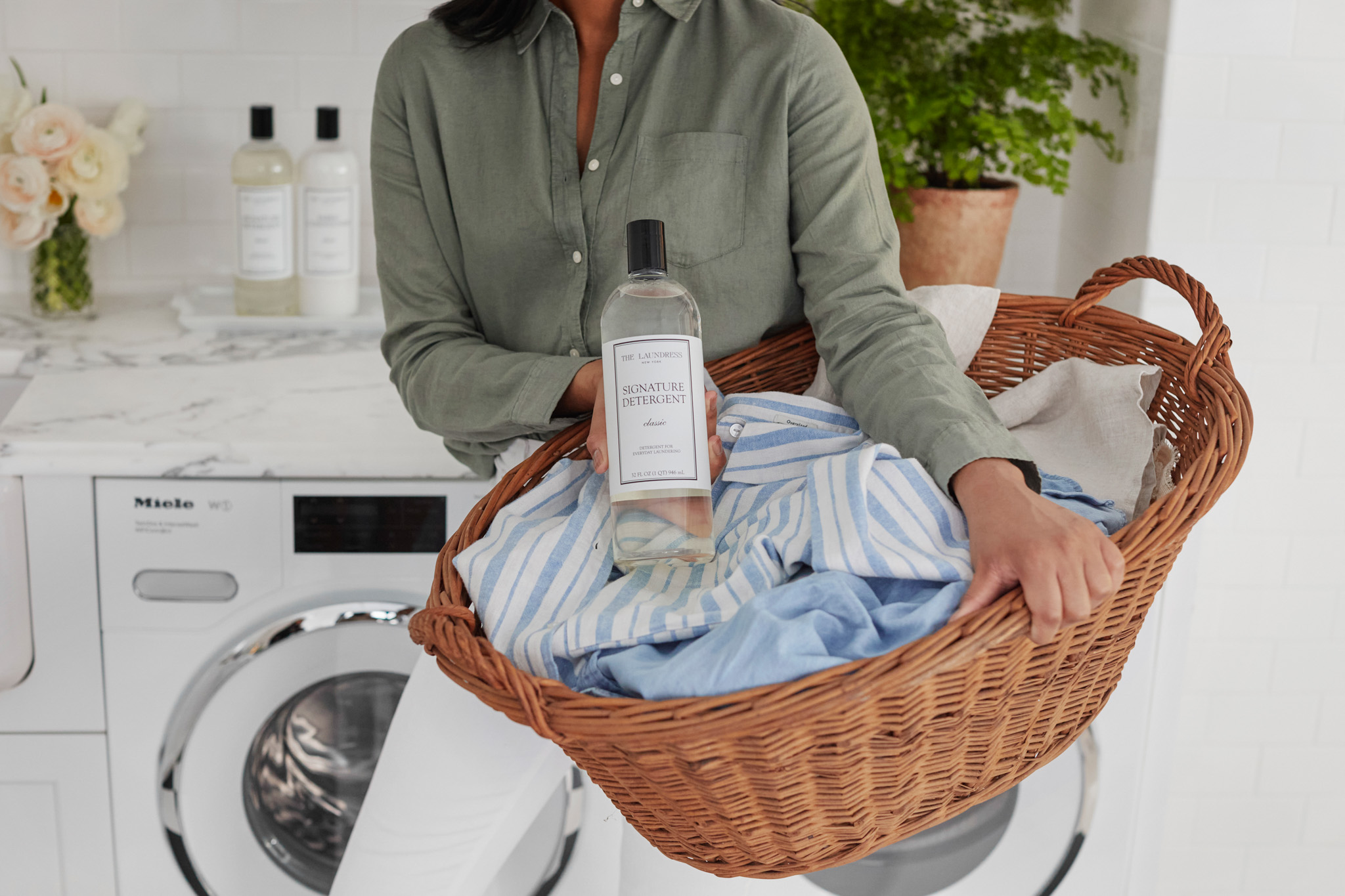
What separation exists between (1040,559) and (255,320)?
4.45 feet

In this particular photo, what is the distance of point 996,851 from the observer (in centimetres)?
146

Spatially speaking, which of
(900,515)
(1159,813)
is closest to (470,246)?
(900,515)

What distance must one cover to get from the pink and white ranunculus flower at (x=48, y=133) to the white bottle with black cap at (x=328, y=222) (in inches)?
12.2

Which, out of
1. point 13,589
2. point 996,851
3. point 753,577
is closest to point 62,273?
point 13,589

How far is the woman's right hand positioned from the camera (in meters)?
0.94

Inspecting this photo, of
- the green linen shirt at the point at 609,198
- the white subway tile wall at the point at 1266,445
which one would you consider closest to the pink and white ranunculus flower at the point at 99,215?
the green linen shirt at the point at 609,198

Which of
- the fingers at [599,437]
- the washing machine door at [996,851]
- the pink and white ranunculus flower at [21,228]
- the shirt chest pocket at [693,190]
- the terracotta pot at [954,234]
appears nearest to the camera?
the fingers at [599,437]

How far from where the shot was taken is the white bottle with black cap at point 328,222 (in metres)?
1.72

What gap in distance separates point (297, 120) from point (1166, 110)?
128cm

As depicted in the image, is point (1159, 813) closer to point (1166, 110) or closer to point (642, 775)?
point (1166, 110)

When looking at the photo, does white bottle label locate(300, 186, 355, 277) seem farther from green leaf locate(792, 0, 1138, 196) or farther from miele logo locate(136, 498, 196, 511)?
green leaf locate(792, 0, 1138, 196)

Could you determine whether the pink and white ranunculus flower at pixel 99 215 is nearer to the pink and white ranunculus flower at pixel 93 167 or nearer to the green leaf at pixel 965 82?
the pink and white ranunculus flower at pixel 93 167

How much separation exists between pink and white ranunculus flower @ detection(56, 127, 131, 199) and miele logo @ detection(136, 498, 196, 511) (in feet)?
1.97

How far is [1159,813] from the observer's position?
1555mm
